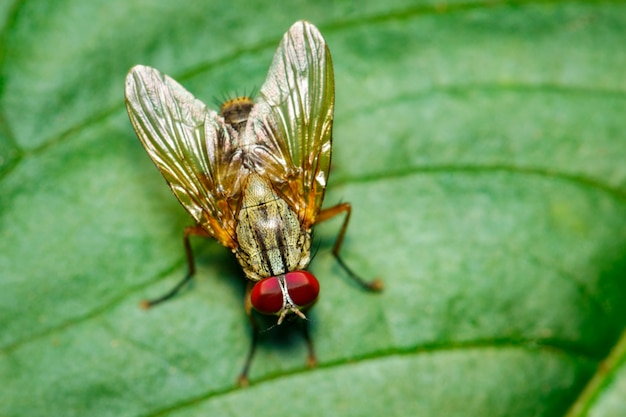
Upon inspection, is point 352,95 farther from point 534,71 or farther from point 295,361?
point 295,361

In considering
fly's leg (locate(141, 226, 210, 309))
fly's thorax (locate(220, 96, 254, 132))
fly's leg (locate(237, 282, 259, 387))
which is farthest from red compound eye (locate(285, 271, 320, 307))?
fly's thorax (locate(220, 96, 254, 132))

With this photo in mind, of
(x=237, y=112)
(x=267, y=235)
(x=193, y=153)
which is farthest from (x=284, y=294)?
(x=237, y=112)

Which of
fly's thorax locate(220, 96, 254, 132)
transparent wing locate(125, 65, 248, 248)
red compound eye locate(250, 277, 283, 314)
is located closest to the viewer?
red compound eye locate(250, 277, 283, 314)

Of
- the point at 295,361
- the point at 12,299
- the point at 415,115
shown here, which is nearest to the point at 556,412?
the point at 295,361

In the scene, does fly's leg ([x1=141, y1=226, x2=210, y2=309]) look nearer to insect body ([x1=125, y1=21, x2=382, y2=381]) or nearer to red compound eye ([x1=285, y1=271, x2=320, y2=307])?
insect body ([x1=125, y1=21, x2=382, y2=381])

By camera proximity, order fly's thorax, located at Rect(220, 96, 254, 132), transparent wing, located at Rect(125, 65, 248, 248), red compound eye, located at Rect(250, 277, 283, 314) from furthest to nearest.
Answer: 1. fly's thorax, located at Rect(220, 96, 254, 132)
2. transparent wing, located at Rect(125, 65, 248, 248)
3. red compound eye, located at Rect(250, 277, 283, 314)

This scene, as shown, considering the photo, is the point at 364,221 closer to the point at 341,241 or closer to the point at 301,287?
the point at 341,241
